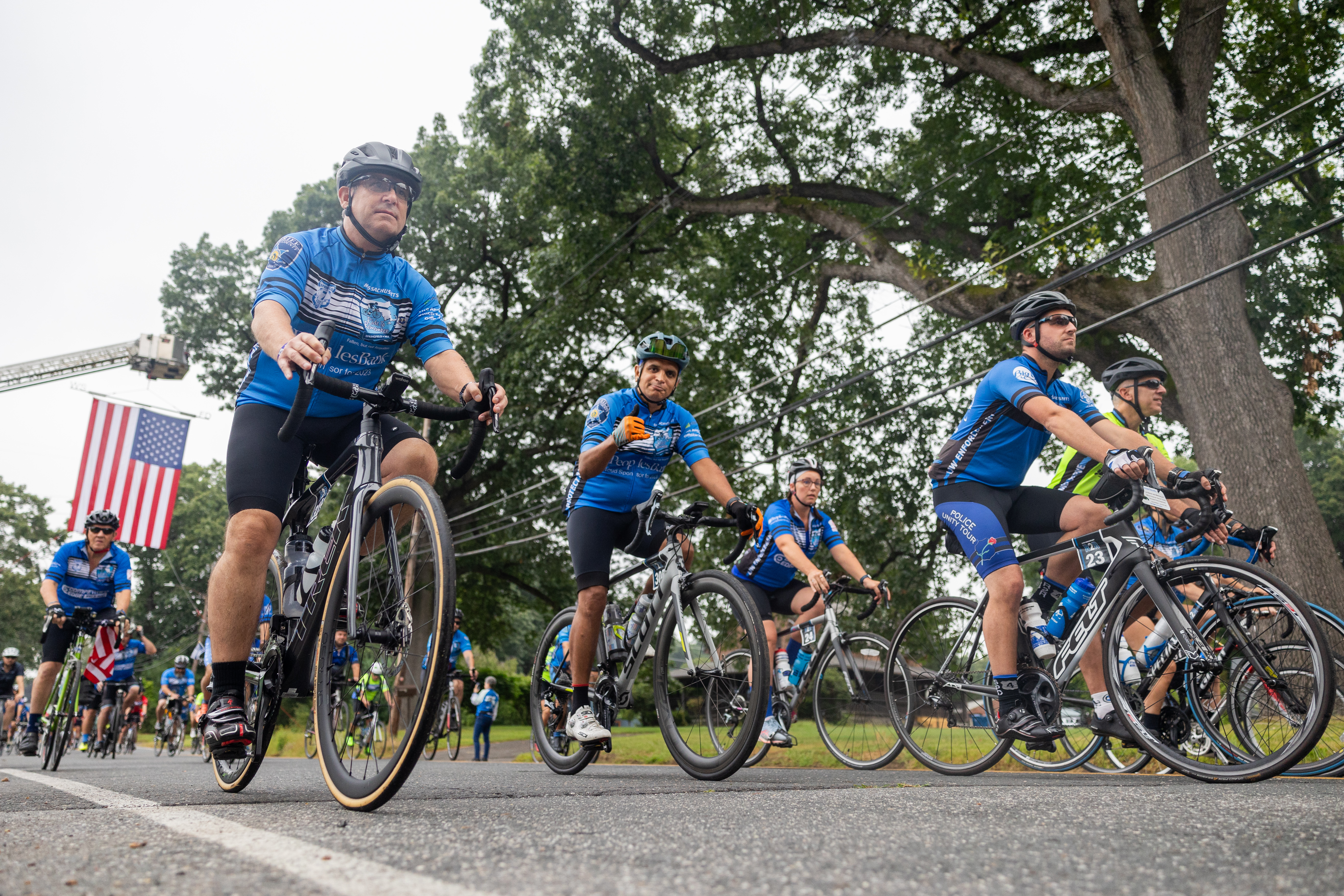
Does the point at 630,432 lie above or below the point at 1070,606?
above

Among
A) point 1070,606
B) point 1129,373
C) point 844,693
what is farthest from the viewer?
point 844,693

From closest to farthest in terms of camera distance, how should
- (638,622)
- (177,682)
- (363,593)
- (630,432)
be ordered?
(363,593)
(630,432)
(638,622)
(177,682)

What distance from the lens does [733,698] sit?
14.3 feet

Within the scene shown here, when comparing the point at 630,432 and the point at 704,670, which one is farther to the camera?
the point at 704,670

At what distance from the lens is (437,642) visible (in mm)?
2564

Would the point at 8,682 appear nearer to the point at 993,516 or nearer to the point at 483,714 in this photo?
the point at 483,714

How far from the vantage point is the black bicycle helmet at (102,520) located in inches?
301

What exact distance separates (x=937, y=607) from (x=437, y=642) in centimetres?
349

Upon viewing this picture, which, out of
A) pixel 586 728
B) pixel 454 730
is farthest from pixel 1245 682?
pixel 454 730

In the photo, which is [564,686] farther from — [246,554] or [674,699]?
[246,554]

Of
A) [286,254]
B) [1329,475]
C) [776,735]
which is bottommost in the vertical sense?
[776,735]

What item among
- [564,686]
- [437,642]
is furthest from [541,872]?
[564,686]

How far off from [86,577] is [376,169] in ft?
19.0

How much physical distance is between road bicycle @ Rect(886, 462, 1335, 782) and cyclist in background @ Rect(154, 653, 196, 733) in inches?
677
